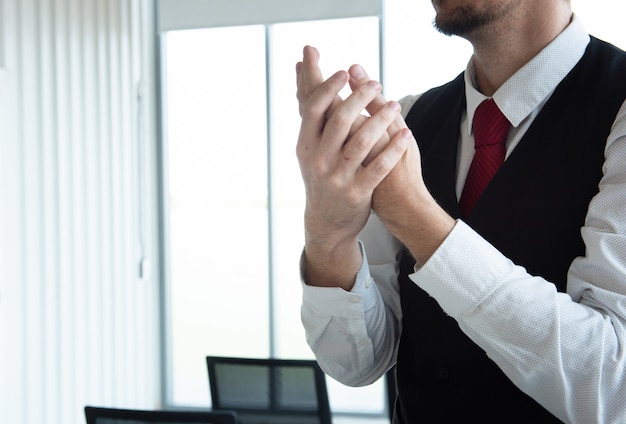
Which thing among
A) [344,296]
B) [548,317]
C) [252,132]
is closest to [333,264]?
[344,296]

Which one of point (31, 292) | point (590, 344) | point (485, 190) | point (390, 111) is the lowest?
point (31, 292)

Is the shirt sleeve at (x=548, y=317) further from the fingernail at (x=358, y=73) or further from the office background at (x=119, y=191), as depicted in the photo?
the office background at (x=119, y=191)

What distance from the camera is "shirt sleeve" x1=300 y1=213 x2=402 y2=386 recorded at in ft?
3.59

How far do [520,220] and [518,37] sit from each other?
347 mm

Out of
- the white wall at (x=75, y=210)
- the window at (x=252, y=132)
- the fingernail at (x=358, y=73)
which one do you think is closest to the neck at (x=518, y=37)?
the fingernail at (x=358, y=73)

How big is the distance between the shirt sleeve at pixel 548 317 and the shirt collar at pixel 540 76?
0.27 meters

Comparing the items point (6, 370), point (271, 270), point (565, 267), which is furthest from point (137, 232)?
point (565, 267)

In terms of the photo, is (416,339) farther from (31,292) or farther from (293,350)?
(293,350)

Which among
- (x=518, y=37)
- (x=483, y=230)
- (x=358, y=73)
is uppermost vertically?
(x=518, y=37)

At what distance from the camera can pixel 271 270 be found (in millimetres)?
4656

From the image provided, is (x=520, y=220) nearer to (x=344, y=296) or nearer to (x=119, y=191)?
(x=344, y=296)

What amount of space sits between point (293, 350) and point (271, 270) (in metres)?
0.65

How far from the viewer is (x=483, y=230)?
42.8 inches

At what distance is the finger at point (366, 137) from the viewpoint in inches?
34.3
